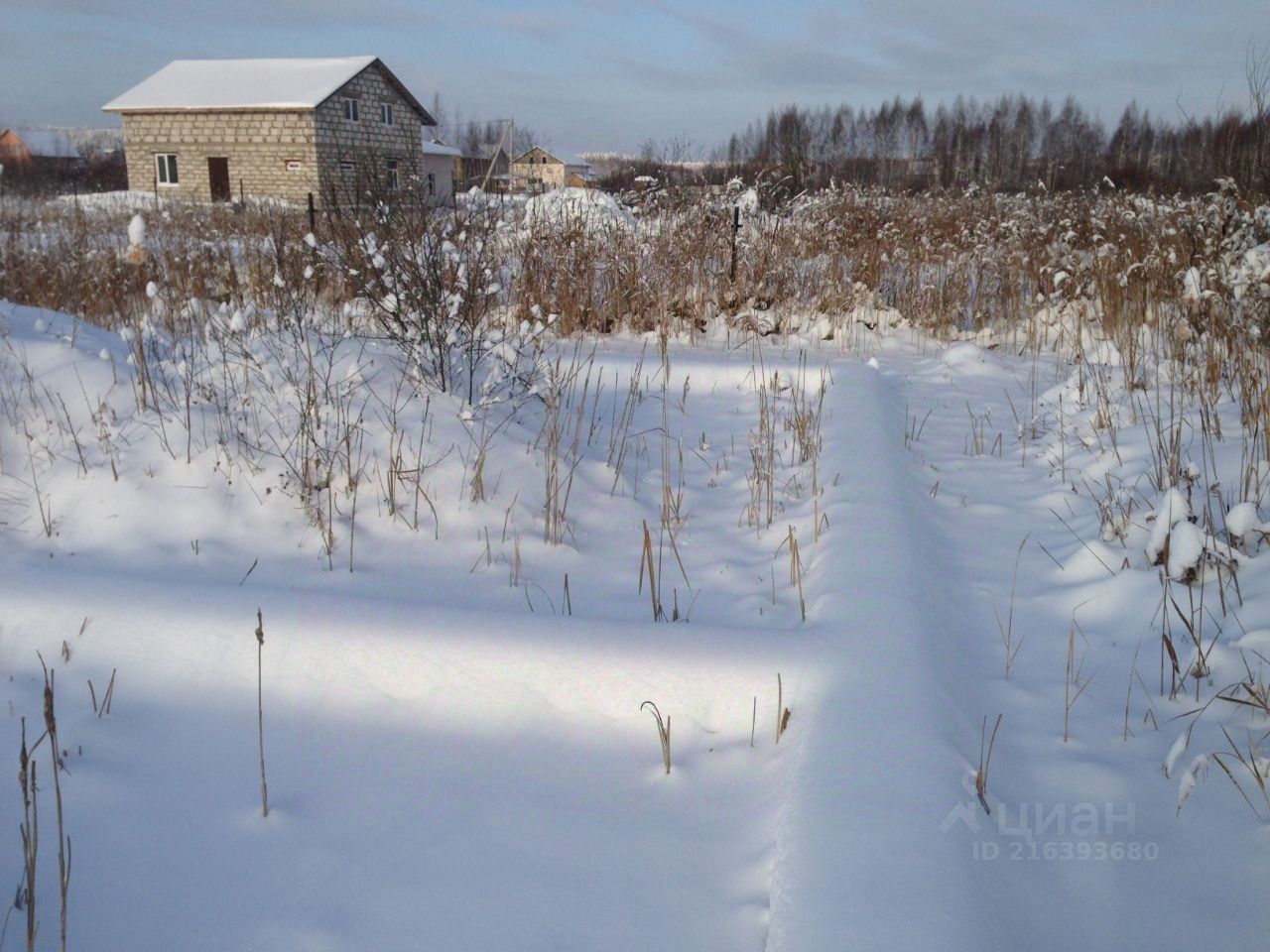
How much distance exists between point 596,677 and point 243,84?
113ft

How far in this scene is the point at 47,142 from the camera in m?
58.2

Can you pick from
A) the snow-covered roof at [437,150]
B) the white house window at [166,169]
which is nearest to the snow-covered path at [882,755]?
the white house window at [166,169]

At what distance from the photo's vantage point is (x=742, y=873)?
1.50m

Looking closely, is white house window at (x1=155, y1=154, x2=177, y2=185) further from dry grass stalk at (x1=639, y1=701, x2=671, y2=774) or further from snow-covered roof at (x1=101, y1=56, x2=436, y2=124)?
dry grass stalk at (x1=639, y1=701, x2=671, y2=774)

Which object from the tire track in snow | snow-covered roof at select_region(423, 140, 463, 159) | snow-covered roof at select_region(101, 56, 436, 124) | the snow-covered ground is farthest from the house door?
the tire track in snow

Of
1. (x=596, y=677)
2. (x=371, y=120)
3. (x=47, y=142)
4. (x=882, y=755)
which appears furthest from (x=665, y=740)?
(x=47, y=142)

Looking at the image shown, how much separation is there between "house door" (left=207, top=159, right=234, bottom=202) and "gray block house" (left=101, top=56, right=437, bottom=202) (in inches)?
1.4

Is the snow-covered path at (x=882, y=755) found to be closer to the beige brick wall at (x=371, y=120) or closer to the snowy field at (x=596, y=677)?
the snowy field at (x=596, y=677)

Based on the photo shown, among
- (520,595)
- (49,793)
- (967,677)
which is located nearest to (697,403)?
(520,595)

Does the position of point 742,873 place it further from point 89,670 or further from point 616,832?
point 89,670

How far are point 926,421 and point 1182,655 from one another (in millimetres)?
2421

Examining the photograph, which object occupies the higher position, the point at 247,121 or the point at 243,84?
the point at 243,84

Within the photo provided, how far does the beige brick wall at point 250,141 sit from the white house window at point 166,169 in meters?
0.19

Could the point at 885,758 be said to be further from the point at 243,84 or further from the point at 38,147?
the point at 38,147
